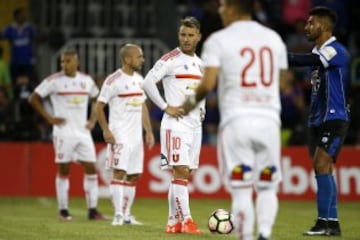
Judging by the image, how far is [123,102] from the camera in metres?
13.3

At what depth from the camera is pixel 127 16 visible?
21781 millimetres

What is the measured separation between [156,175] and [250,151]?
10.5m

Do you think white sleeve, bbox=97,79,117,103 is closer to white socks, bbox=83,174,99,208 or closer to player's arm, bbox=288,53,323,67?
white socks, bbox=83,174,99,208

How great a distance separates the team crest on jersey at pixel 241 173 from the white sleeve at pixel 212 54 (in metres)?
0.87

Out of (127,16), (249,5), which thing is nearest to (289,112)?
(127,16)

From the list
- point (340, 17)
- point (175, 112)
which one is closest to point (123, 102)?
point (175, 112)

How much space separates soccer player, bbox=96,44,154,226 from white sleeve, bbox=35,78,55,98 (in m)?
1.67

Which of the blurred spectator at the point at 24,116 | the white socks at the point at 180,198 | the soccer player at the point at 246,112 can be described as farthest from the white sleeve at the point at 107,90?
the blurred spectator at the point at 24,116

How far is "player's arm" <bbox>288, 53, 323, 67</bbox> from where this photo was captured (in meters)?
10.6

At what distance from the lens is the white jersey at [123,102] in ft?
43.4

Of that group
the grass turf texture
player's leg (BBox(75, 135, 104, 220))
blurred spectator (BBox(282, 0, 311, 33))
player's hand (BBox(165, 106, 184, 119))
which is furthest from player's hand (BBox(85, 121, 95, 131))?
blurred spectator (BBox(282, 0, 311, 33))

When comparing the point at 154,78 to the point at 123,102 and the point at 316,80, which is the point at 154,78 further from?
the point at 316,80

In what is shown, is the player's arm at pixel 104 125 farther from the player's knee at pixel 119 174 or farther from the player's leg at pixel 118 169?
the player's knee at pixel 119 174

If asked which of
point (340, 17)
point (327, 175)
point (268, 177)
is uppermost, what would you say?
point (340, 17)
